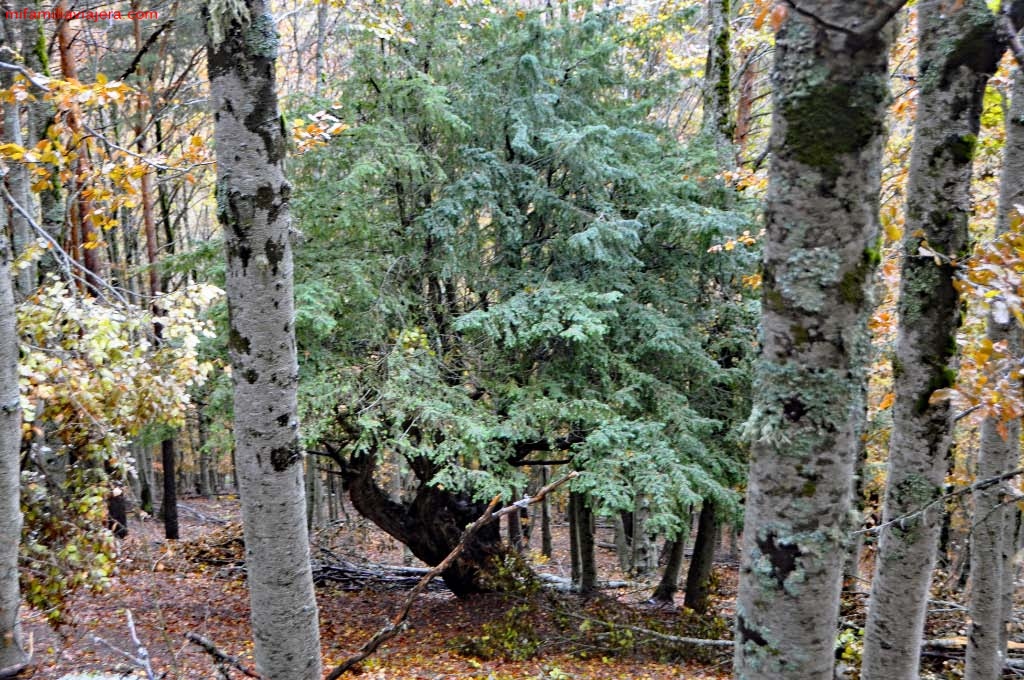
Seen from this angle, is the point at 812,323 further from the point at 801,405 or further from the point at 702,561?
the point at 702,561

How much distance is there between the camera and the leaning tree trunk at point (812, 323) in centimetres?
181

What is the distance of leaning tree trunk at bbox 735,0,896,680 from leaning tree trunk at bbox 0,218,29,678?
408cm

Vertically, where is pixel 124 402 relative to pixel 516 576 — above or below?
above

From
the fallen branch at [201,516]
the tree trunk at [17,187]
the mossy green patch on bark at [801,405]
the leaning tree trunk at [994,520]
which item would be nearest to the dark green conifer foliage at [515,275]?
the tree trunk at [17,187]

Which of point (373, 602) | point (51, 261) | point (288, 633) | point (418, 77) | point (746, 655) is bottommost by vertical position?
point (373, 602)

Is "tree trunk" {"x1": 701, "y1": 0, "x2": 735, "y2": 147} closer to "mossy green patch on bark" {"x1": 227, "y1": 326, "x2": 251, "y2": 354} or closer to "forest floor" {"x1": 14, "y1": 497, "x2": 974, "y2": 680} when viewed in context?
"forest floor" {"x1": 14, "y1": 497, "x2": 974, "y2": 680}

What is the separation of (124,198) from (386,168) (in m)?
3.52

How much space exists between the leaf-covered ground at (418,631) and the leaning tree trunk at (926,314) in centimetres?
367

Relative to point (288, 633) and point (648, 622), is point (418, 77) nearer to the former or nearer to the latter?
point (288, 633)

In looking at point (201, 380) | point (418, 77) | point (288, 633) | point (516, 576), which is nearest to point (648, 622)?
point (516, 576)

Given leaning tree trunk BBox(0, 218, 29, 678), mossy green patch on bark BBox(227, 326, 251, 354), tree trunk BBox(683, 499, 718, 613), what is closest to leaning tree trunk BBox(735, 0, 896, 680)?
mossy green patch on bark BBox(227, 326, 251, 354)

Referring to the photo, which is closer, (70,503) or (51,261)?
(70,503)

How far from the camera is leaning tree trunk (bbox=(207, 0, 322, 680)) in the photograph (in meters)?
2.80

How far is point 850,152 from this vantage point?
1.81m
